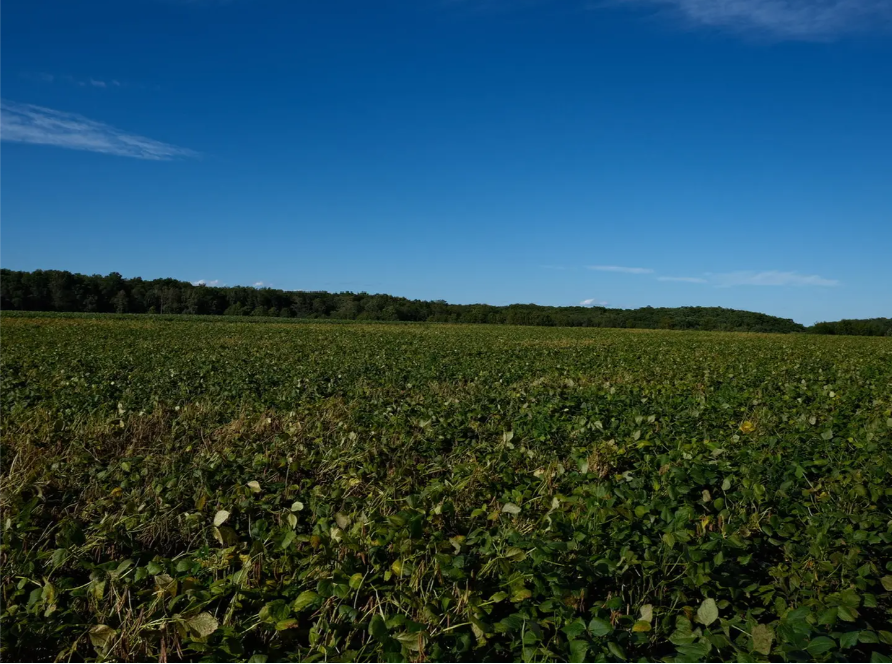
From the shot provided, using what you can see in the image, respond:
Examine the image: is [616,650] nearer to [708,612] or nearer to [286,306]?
[708,612]

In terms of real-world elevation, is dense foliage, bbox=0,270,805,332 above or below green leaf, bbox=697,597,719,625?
above

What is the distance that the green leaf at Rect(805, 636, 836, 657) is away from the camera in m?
1.98

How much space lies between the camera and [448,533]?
12.5ft

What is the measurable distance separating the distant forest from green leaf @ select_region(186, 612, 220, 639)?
8882 centimetres

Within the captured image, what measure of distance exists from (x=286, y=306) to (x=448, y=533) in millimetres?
111383

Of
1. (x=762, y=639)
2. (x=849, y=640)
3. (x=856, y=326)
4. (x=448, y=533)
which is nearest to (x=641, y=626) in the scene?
(x=762, y=639)

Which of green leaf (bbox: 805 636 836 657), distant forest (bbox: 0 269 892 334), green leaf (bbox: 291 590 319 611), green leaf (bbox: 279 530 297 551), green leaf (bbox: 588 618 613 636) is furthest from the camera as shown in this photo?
distant forest (bbox: 0 269 892 334)

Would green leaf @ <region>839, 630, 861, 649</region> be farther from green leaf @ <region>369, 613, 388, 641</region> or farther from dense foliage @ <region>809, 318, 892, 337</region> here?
dense foliage @ <region>809, 318, 892, 337</region>

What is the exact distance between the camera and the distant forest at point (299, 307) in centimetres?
8369

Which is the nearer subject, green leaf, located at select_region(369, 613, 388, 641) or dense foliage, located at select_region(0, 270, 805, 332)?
green leaf, located at select_region(369, 613, 388, 641)

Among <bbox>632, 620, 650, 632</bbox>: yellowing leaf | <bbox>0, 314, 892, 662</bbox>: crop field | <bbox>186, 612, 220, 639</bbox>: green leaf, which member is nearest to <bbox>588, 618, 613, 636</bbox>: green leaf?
<bbox>0, 314, 892, 662</bbox>: crop field

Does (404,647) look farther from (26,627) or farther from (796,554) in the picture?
(796,554)

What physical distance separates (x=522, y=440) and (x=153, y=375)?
28.6ft

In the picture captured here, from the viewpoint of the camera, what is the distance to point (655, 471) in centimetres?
473
